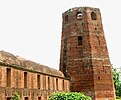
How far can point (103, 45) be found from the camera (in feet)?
98.7

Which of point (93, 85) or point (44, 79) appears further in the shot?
point (93, 85)

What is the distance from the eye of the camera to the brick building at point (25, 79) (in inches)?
634

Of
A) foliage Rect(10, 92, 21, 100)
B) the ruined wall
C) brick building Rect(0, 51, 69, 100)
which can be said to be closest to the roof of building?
brick building Rect(0, 51, 69, 100)

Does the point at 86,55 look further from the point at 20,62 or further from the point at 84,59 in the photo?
the point at 20,62

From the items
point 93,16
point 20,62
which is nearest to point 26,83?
point 20,62

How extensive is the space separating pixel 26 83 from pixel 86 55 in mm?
11574

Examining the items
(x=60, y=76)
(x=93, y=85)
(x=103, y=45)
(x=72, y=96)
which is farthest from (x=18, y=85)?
(x=103, y=45)

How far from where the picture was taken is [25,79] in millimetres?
18984

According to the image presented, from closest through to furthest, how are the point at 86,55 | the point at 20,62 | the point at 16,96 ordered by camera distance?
the point at 16,96 < the point at 20,62 < the point at 86,55

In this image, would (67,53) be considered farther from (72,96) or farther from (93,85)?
(72,96)

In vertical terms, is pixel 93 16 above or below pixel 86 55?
above

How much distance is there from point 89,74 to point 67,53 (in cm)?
344

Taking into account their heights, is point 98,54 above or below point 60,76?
above

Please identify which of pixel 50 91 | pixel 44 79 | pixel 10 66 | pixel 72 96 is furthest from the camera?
pixel 50 91
